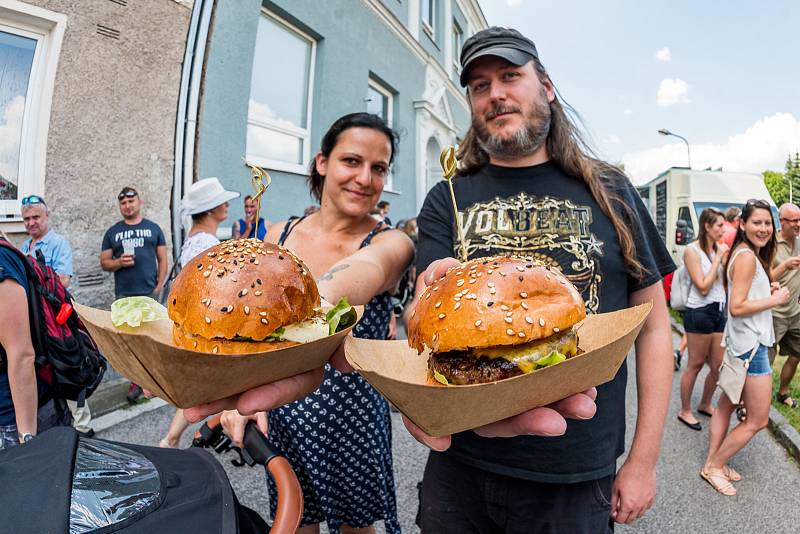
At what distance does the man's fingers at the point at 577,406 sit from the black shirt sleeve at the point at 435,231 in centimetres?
83

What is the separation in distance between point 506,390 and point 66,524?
1.12 metres

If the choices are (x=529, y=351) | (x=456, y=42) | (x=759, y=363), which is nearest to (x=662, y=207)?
(x=759, y=363)

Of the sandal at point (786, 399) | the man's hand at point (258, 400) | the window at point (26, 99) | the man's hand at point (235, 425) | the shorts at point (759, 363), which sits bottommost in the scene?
the sandal at point (786, 399)

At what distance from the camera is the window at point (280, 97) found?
772cm

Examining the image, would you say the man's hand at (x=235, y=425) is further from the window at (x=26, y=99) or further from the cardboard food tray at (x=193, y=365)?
the window at (x=26, y=99)

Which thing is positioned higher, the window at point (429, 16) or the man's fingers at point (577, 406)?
the window at point (429, 16)

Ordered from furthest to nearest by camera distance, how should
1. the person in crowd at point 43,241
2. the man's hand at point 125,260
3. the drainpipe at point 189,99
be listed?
the drainpipe at point 189,99 < the man's hand at point 125,260 < the person in crowd at point 43,241

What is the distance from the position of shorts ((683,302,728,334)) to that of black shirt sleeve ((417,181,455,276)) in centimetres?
440

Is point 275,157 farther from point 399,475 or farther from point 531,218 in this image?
point 531,218

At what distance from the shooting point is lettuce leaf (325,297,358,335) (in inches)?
60.9

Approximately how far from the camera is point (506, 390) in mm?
1141

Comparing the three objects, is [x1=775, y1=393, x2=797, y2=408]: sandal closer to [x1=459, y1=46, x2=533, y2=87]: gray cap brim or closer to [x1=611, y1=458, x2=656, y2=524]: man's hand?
[x1=611, y1=458, x2=656, y2=524]: man's hand

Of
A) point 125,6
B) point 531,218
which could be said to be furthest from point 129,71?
point 531,218

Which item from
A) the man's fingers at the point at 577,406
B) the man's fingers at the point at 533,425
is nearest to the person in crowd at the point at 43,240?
the man's fingers at the point at 533,425
